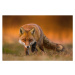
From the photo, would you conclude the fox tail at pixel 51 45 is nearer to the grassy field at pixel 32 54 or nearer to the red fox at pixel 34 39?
the red fox at pixel 34 39

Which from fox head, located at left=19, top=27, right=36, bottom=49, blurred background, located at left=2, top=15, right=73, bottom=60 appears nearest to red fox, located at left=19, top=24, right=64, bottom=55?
fox head, located at left=19, top=27, right=36, bottom=49

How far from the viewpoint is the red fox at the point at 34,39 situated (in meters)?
5.27

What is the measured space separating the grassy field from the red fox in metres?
0.18

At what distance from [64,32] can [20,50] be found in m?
1.71

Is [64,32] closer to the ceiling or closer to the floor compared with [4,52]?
closer to the ceiling

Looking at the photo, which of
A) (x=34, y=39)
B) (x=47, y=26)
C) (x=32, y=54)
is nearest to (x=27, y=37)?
(x=34, y=39)

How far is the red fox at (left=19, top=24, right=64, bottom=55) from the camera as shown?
17.3ft

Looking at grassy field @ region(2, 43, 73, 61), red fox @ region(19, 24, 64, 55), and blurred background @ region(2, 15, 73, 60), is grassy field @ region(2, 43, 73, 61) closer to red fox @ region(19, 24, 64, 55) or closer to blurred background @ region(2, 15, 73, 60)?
blurred background @ region(2, 15, 73, 60)

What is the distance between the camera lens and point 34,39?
17.6ft

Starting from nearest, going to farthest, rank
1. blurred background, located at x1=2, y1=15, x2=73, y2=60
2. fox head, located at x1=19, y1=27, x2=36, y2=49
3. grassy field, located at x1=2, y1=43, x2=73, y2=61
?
fox head, located at x1=19, y1=27, x2=36, y2=49, grassy field, located at x1=2, y1=43, x2=73, y2=61, blurred background, located at x1=2, y1=15, x2=73, y2=60

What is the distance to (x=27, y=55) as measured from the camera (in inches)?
218

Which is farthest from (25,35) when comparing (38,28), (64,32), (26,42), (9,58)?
(64,32)

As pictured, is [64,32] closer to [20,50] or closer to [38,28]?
[38,28]

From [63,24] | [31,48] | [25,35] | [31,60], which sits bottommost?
[31,60]
